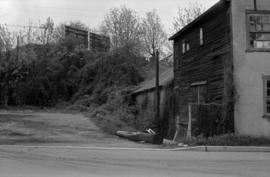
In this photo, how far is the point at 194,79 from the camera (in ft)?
82.7

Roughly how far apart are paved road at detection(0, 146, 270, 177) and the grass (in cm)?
250

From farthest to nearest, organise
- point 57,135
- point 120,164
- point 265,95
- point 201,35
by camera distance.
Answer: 1. point 201,35
2. point 57,135
3. point 265,95
4. point 120,164

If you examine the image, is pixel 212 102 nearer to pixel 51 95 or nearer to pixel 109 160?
pixel 109 160

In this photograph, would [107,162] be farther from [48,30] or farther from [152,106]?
[48,30]

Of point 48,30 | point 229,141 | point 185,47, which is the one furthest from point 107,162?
point 48,30

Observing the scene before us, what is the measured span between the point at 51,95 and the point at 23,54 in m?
5.60

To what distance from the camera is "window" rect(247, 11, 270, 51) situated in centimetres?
2064

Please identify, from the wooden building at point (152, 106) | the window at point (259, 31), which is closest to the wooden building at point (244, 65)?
the window at point (259, 31)

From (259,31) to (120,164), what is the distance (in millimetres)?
11336

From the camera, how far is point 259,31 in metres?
20.7

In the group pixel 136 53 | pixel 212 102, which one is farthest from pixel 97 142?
pixel 136 53

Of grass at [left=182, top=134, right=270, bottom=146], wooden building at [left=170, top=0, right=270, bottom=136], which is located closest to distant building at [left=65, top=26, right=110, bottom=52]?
wooden building at [left=170, top=0, right=270, bottom=136]

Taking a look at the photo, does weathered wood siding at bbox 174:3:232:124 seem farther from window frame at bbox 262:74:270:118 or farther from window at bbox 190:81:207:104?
window frame at bbox 262:74:270:118

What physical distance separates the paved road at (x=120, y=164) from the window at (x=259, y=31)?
6.39m
